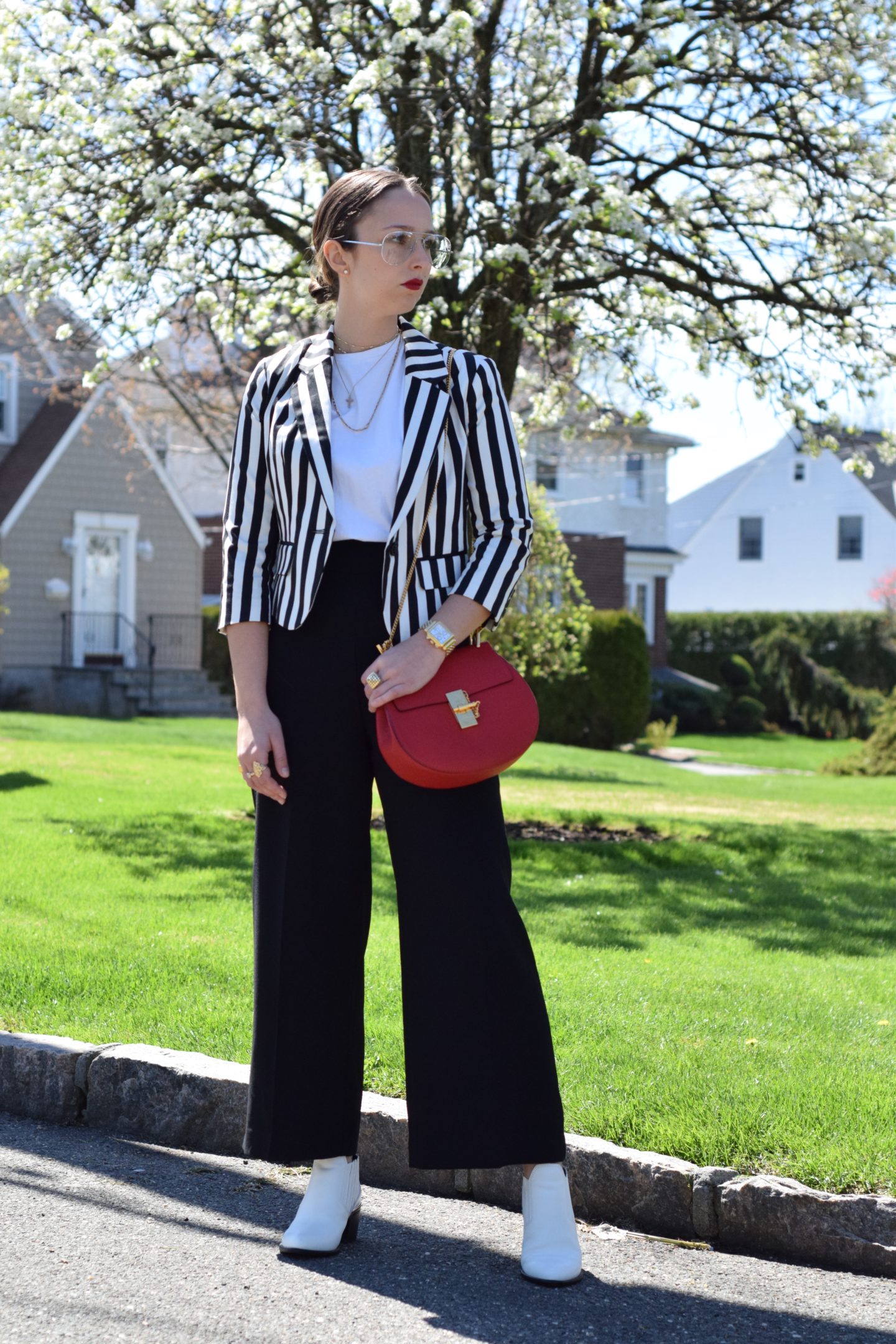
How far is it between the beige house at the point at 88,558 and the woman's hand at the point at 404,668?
2070cm

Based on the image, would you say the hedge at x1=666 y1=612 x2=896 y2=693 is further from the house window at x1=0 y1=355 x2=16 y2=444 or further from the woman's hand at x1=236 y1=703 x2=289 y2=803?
the woman's hand at x1=236 y1=703 x2=289 y2=803

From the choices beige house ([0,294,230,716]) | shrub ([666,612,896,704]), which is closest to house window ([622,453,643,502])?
shrub ([666,612,896,704])

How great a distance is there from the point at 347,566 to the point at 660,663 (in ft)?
111

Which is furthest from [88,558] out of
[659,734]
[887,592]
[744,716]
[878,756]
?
[887,592]

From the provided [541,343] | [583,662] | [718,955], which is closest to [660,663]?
[583,662]

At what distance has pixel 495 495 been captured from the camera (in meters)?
2.97

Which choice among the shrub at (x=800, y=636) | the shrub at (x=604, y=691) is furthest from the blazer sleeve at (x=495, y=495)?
the shrub at (x=800, y=636)

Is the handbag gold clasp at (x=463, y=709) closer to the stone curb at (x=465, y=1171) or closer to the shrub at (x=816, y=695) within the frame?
the stone curb at (x=465, y=1171)

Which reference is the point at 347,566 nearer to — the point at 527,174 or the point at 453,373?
the point at 453,373

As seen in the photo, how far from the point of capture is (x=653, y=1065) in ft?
12.8

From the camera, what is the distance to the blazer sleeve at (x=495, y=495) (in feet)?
9.55

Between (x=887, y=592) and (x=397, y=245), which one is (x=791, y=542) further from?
(x=397, y=245)

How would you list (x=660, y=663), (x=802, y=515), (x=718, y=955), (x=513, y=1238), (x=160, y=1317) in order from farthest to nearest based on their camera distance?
(x=802, y=515) < (x=660, y=663) < (x=718, y=955) < (x=513, y=1238) < (x=160, y=1317)

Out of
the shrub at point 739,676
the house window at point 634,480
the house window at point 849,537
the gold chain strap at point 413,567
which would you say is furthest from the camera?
the house window at point 849,537
